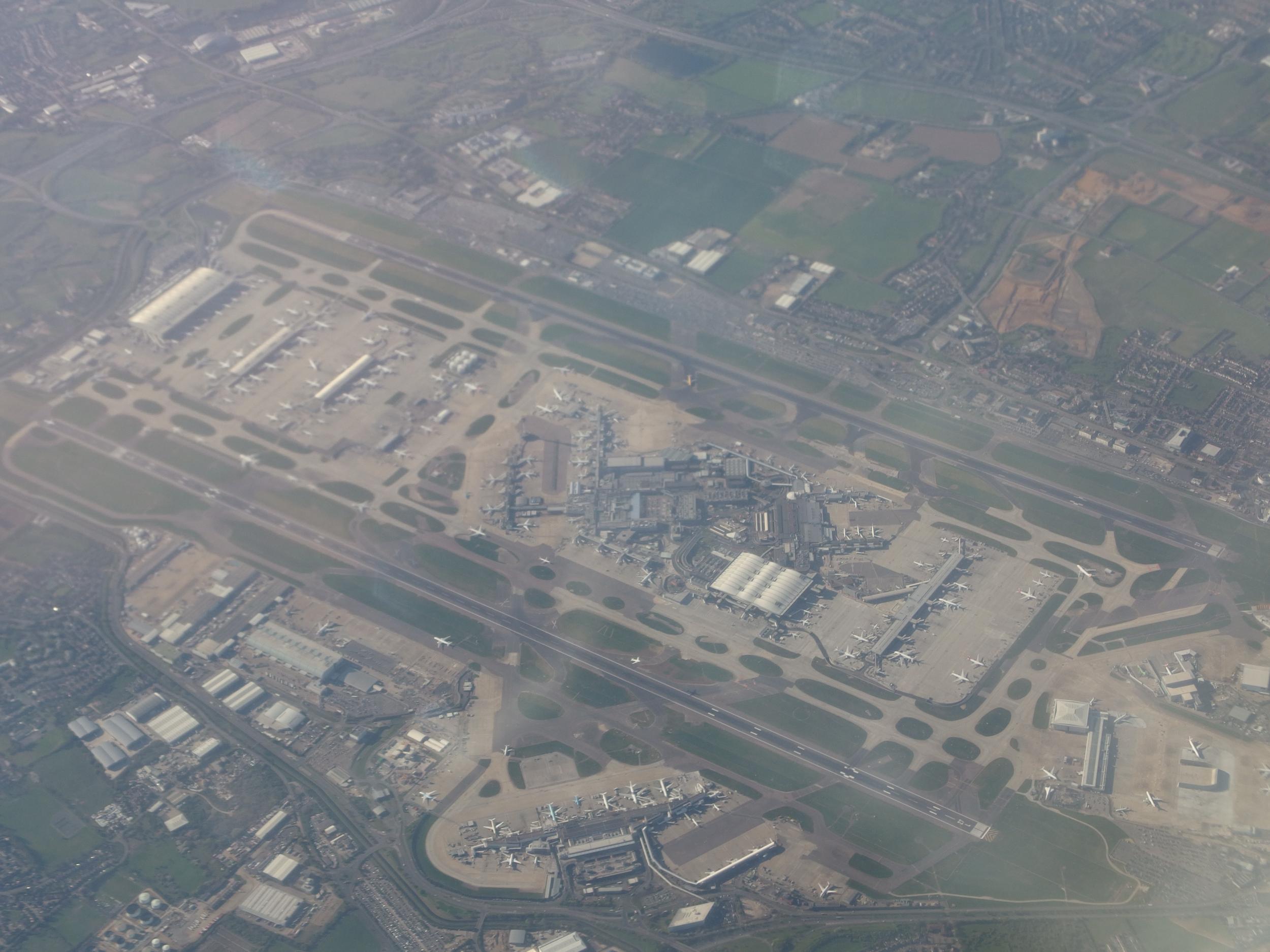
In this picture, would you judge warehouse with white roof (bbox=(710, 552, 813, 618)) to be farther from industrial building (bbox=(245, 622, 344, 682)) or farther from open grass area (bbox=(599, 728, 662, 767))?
industrial building (bbox=(245, 622, 344, 682))

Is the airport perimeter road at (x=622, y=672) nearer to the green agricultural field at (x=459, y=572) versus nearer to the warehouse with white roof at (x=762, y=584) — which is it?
the green agricultural field at (x=459, y=572)

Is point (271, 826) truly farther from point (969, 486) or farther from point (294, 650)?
point (969, 486)

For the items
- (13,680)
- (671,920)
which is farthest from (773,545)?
(13,680)

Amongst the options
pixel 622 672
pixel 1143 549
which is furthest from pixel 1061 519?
pixel 622 672

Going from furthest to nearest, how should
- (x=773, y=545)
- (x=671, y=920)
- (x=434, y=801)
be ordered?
(x=773, y=545) < (x=434, y=801) < (x=671, y=920)

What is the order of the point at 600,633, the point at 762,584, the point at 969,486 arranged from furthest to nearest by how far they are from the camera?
the point at 969,486 → the point at 762,584 → the point at 600,633

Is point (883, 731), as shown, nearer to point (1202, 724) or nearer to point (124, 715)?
point (1202, 724)
